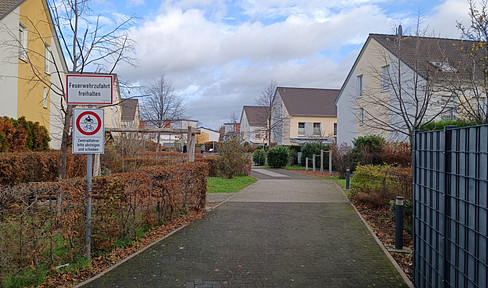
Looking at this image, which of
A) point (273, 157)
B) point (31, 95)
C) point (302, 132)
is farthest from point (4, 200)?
point (302, 132)

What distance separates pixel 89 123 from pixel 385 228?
6554 millimetres

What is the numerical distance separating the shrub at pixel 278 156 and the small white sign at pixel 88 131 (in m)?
26.1

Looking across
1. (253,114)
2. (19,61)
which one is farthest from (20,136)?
(253,114)

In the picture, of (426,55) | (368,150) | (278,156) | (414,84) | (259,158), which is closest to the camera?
(414,84)

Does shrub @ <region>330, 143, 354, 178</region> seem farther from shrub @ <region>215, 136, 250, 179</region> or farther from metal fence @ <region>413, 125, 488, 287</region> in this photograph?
metal fence @ <region>413, 125, 488, 287</region>

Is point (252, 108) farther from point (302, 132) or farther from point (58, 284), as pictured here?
point (58, 284)

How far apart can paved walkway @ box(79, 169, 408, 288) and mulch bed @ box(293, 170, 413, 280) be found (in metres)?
0.25

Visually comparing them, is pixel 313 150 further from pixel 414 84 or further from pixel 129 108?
pixel 414 84

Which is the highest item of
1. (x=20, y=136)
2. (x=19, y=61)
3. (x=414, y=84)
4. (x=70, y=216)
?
(x=19, y=61)

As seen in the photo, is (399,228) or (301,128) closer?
(399,228)

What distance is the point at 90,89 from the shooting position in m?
6.11

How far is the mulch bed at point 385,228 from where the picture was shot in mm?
6473

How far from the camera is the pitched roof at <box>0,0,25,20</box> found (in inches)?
632

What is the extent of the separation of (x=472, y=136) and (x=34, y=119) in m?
20.9
